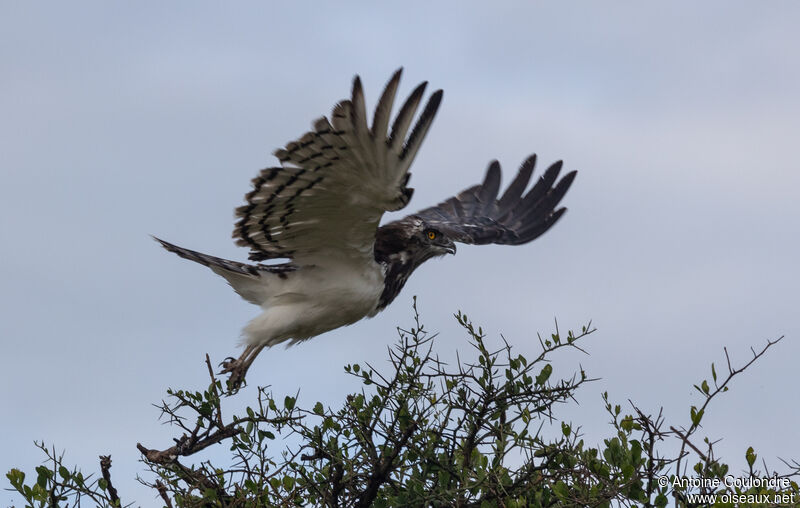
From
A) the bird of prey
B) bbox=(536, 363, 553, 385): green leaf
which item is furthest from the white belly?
bbox=(536, 363, 553, 385): green leaf

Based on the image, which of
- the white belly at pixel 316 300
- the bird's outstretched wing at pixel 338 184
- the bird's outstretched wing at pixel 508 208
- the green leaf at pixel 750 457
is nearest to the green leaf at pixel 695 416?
the green leaf at pixel 750 457

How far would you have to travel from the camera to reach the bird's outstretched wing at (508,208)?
9.03 meters

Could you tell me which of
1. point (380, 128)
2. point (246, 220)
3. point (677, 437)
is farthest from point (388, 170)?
point (677, 437)

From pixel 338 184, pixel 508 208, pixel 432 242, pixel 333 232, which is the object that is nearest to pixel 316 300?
pixel 333 232

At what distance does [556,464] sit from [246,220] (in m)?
2.76

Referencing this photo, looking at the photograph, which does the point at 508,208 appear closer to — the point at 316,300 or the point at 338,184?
the point at 316,300

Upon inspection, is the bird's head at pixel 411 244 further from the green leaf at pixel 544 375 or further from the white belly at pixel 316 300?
the green leaf at pixel 544 375

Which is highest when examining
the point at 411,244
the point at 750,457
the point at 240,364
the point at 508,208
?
the point at 508,208

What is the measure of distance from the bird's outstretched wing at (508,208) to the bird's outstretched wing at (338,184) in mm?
2517

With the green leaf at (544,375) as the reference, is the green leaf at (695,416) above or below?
below

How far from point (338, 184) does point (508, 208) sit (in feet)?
14.3

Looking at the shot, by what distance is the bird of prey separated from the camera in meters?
5.15

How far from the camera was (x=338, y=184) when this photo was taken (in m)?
5.66

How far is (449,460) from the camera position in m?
4.38
